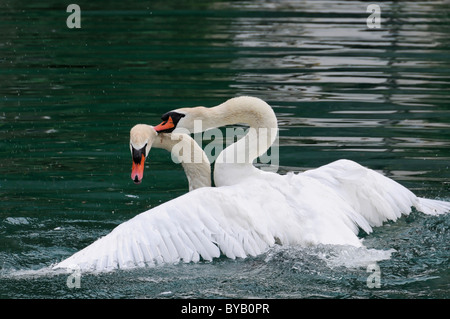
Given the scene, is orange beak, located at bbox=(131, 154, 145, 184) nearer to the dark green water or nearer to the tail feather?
the dark green water

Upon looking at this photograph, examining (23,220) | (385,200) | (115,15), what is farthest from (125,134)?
(115,15)

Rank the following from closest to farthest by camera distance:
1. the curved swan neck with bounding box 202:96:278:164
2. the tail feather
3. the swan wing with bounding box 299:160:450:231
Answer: the curved swan neck with bounding box 202:96:278:164, the swan wing with bounding box 299:160:450:231, the tail feather

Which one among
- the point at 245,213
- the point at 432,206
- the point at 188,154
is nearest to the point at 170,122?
the point at 188,154

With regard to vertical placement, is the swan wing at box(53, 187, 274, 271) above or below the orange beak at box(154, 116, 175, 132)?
below

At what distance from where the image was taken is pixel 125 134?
1021 cm

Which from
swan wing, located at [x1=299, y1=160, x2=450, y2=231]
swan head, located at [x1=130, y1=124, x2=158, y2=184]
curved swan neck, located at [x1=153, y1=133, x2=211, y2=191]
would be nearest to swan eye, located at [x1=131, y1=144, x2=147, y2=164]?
swan head, located at [x1=130, y1=124, x2=158, y2=184]

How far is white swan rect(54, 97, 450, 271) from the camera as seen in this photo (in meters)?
6.30

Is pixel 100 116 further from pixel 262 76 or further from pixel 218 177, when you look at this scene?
pixel 218 177

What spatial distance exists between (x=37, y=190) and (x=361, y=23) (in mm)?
10086

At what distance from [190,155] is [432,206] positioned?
218 cm

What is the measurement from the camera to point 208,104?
11242 mm

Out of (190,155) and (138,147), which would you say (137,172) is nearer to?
(138,147)

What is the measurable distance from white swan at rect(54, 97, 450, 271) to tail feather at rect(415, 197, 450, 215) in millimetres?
177

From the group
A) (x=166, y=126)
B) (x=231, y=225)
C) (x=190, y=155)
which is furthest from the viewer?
(x=190, y=155)
